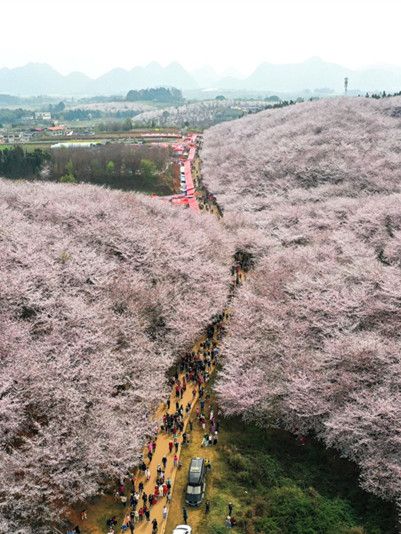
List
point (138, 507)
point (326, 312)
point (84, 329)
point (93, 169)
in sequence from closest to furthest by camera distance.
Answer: point (138, 507) → point (84, 329) → point (326, 312) → point (93, 169)

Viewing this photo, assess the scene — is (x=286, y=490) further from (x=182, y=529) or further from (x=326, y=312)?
(x=326, y=312)

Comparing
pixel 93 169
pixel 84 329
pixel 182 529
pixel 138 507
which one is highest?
pixel 93 169

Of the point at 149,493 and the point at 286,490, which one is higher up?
the point at 149,493

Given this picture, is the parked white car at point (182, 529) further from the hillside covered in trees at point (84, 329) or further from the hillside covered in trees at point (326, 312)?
the hillside covered in trees at point (326, 312)

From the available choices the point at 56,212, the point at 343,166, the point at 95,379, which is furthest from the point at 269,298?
the point at 343,166

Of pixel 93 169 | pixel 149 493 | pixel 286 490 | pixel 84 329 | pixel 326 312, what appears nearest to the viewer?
pixel 149 493

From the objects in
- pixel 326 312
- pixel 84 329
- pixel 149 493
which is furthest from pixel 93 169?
pixel 149 493
